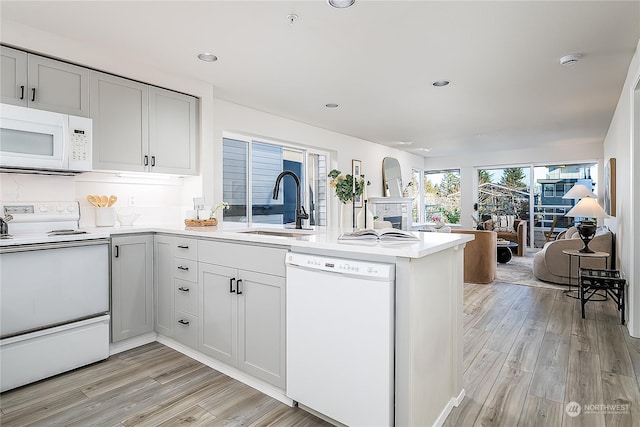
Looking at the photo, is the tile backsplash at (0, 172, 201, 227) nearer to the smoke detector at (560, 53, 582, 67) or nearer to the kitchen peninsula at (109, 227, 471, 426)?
the kitchen peninsula at (109, 227, 471, 426)

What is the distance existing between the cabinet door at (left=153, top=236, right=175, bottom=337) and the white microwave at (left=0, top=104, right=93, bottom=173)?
0.83m

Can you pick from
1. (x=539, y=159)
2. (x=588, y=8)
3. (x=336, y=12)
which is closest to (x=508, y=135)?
(x=539, y=159)

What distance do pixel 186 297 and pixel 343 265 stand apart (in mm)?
1539

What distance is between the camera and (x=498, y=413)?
1.96 m

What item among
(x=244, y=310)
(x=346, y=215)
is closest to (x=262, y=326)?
(x=244, y=310)

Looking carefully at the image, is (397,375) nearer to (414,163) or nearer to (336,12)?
(336,12)

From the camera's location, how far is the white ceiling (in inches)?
92.4

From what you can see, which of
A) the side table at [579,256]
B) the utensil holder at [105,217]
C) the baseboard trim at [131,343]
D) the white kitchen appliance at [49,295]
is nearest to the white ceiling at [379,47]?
the utensil holder at [105,217]

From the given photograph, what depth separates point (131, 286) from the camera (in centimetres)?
281

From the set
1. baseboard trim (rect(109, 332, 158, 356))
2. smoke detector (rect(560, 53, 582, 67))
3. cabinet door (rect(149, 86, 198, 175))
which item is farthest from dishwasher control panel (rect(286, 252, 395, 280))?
smoke detector (rect(560, 53, 582, 67))

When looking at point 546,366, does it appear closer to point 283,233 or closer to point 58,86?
point 283,233

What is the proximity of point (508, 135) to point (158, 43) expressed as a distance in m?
6.04

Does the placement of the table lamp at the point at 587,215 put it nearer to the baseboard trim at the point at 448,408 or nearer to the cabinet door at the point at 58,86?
the baseboard trim at the point at 448,408

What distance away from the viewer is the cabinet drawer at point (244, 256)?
2.05 meters
